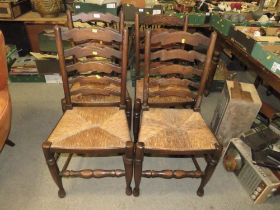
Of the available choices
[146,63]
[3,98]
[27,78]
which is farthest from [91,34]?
[27,78]

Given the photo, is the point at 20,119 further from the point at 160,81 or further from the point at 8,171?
the point at 160,81

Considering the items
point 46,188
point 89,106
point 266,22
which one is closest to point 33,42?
point 89,106

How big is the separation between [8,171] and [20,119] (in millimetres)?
599

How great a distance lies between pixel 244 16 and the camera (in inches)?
76.3

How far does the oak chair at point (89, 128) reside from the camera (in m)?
1.18

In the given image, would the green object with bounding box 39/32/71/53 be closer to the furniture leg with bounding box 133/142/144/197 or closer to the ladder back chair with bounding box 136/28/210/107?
the ladder back chair with bounding box 136/28/210/107

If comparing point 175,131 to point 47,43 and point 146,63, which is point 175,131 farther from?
point 47,43

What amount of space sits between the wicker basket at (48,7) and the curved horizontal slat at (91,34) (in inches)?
57.1

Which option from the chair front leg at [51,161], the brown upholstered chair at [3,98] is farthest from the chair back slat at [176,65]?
the brown upholstered chair at [3,98]

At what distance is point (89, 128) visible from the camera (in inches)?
50.7

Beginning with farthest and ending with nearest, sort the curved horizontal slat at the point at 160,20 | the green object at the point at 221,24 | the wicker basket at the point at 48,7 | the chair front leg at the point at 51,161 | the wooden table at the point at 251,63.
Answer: the wicker basket at the point at 48,7 → the green object at the point at 221,24 → the curved horizontal slat at the point at 160,20 → the wooden table at the point at 251,63 → the chair front leg at the point at 51,161

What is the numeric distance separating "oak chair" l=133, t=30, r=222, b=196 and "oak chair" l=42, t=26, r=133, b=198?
0.11 metres

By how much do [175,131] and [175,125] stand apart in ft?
0.19

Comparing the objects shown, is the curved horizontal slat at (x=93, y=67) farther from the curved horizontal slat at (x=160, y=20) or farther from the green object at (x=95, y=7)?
the green object at (x=95, y=7)
